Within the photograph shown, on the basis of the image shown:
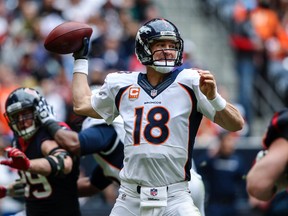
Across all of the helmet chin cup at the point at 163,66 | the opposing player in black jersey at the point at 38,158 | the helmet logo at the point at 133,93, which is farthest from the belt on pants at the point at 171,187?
the opposing player in black jersey at the point at 38,158

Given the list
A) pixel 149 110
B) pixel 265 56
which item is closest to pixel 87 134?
pixel 149 110

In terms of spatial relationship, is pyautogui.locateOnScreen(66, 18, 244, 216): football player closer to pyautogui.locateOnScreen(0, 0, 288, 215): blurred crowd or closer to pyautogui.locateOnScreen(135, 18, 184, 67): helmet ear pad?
pyautogui.locateOnScreen(135, 18, 184, 67): helmet ear pad

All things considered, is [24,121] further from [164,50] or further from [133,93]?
[164,50]

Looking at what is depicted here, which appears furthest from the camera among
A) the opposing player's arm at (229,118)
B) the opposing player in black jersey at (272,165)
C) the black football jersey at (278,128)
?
the black football jersey at (278,128)

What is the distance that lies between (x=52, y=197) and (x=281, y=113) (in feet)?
6.32

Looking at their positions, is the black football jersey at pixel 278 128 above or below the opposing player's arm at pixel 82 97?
below

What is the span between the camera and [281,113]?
700 cm

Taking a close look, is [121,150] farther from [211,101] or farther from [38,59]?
[38,59]

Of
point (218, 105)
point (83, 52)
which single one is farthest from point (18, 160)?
point (218, 105)

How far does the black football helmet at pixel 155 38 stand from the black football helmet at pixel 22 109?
1.28 m

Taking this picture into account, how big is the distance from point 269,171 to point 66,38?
1.81 meters

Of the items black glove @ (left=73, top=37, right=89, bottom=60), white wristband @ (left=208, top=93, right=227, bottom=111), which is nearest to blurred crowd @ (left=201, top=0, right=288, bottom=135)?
black glove @ (left=73, top=37, right=89, bottom=60)

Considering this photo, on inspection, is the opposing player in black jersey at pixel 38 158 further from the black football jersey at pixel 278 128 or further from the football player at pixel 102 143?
the black football jersey at pixel 278 128

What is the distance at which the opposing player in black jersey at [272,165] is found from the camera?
22.0ft
